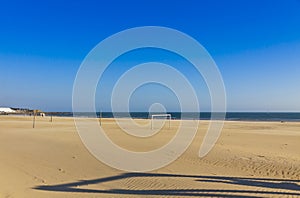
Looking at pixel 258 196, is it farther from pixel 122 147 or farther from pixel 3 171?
pixel 122 147

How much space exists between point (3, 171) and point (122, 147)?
Result: 785cm

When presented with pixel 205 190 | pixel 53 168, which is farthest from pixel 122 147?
pixel 205 190

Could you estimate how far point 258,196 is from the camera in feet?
25.4

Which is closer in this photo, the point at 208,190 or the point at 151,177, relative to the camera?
the point at 208,190

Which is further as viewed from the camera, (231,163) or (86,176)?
(231,163)

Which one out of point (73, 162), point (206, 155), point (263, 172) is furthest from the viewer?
point (206, 155)

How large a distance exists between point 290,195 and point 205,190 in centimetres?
208

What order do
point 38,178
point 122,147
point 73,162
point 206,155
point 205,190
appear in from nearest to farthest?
point 205,190, point 38,178, point 73,162, point 206,155, point 122,147

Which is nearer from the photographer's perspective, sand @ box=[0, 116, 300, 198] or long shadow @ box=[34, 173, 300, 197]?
long shadow @ box=[34, 173, 300, 197]

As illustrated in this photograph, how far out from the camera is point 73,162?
1253cm

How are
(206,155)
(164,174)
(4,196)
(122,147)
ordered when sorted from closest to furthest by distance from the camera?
(4,196) < (164,174) < (206,155) < (122,147)

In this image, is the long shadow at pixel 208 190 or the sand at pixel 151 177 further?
→ the sand at pixel 151 177

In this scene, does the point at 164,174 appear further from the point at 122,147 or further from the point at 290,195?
the point at 122,147

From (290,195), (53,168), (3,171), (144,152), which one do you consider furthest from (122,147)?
(290,195)
